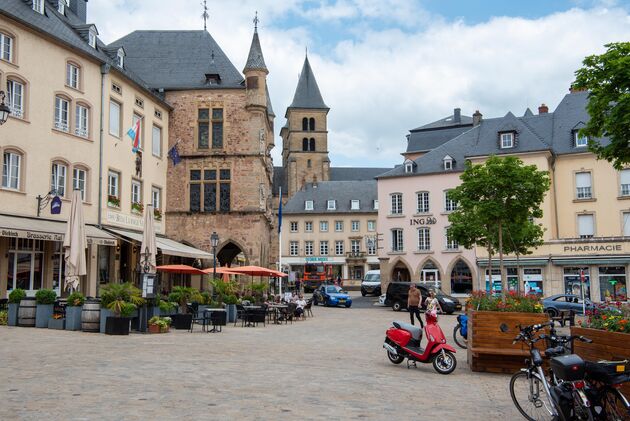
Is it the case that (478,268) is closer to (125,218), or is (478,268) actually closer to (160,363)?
(125,218)

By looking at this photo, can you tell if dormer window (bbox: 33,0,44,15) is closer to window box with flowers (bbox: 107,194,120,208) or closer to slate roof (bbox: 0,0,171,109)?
slate roof (bbox: 0,0,171,109)

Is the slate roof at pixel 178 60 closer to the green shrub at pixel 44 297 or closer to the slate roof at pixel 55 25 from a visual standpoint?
the slate roof at pixel 55 25

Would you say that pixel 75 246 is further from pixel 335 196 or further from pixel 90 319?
pixel 335 196

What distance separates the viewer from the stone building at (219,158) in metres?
35.1

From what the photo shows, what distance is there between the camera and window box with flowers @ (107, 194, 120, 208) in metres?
27.9

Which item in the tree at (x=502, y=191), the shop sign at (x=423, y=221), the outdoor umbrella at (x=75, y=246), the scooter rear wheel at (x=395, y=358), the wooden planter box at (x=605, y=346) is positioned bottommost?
the scooter rear wheel at (x=395, y=358)

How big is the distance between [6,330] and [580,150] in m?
36.5

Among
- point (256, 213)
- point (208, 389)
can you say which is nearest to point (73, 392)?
point (208, 389)

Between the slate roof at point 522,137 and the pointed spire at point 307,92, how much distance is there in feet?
185

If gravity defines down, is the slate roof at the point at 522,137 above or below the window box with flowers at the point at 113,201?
above

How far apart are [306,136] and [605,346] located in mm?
95685

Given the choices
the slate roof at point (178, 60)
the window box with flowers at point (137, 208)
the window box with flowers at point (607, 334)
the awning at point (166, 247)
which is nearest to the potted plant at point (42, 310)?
the awning at point (166, 247)

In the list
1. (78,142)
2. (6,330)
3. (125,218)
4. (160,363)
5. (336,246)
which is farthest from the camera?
(336,246)

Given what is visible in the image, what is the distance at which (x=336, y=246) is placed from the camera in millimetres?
75375
